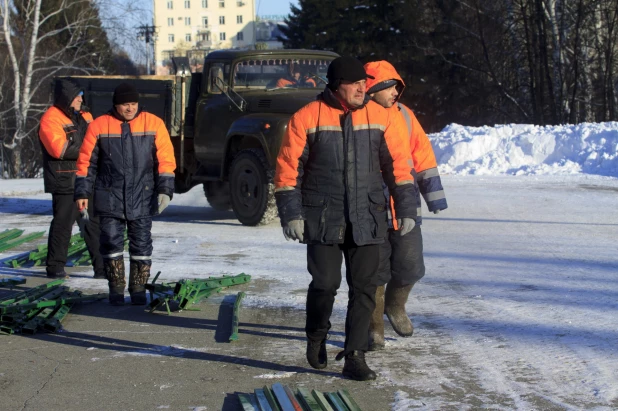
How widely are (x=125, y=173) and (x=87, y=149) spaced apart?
0.34 metres

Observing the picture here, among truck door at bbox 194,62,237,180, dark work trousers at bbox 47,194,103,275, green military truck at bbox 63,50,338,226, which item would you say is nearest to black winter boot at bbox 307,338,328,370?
dark work trousers at bbox 47,194,103,275

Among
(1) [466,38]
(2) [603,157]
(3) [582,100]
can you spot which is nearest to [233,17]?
(1) [466,38]

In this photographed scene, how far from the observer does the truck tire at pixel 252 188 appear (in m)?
11.3

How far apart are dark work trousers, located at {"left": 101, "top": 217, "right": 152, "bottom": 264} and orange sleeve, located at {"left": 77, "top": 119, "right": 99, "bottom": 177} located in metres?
0.39

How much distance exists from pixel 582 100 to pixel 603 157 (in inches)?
460

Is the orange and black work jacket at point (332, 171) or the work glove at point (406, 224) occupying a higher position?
the orange and black work jacket at point (332, 171)

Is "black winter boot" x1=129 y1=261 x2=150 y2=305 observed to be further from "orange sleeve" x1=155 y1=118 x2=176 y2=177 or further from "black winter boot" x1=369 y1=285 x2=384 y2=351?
"black winter boot" x1=369 y1=285 x2=384 y2=351

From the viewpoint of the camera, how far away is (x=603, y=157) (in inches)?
695

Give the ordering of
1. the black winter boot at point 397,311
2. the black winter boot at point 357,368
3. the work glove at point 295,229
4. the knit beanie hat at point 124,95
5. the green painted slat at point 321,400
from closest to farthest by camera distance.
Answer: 1. the green painted slat at point 321,400
2. the work glove at point 295,229
3. the black winter boot at point 357,368
4. the black winter boot at point 397,311
5. the knit beanie hat at point 124,95

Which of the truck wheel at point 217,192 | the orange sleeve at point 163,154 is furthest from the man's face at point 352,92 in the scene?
the truck wheel at point 217,192

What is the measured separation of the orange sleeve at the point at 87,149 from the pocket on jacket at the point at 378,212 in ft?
9.13

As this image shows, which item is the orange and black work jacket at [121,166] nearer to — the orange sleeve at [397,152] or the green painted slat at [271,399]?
the orange sleeve at [397,152]

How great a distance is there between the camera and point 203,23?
4646 inches

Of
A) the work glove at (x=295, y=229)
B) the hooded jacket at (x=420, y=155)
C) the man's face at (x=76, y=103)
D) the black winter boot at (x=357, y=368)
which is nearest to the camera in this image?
the work glove at (x=295, y=229)
